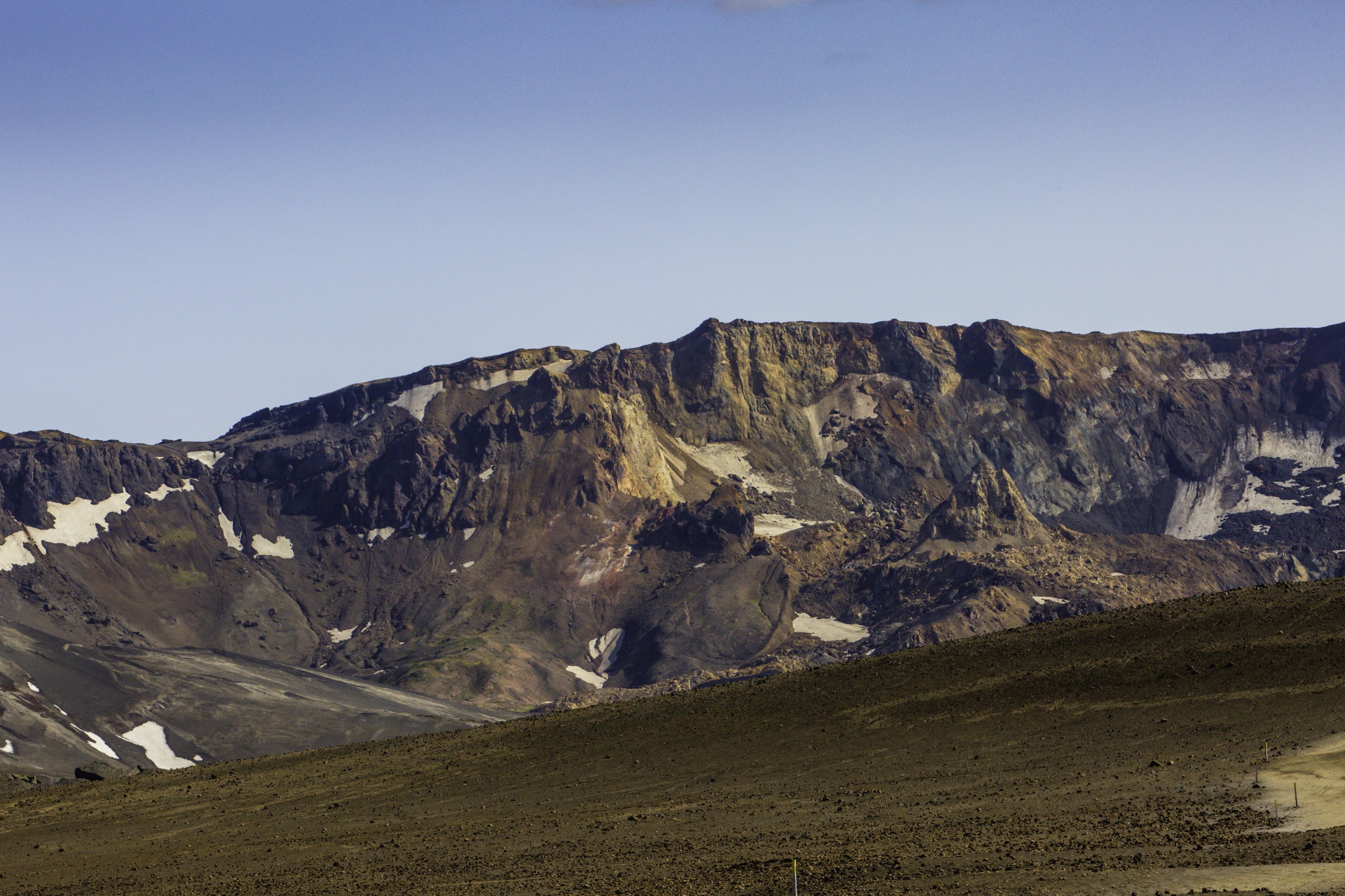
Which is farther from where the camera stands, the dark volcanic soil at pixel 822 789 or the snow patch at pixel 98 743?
the snow patch at pixel 98 743

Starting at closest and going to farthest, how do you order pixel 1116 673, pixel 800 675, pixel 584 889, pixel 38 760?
pixel 584 889 < pixel 1116 673 < pixel 800 675 < pixel 38 760

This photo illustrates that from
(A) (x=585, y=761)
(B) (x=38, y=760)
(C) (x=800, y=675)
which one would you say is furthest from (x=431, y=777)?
(B) (x=38, y=760)

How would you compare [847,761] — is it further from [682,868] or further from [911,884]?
[911,884]

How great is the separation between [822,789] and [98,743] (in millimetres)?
145288

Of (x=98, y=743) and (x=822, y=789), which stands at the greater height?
(x=822, y=789)

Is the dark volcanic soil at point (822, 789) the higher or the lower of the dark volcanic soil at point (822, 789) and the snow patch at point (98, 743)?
the higher

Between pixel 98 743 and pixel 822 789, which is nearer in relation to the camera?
pixel 822 789

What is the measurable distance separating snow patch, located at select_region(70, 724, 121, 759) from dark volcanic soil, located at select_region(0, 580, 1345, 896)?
103 meters

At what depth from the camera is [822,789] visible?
68.2m

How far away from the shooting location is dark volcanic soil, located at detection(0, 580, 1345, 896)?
53.1 m

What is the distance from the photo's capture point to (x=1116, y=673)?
252 ft

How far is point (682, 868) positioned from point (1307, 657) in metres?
33.4

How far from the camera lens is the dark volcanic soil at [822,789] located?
53094 millimetres

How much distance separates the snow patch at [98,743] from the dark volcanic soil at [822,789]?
102654 mm
